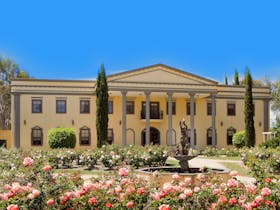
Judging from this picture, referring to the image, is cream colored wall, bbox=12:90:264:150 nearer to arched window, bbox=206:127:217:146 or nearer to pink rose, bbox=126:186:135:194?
arched window, bbox=206:127:217:146

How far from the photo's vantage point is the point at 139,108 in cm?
3825

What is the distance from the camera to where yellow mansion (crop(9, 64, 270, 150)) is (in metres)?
34.7

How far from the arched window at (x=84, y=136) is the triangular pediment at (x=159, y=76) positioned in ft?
17.7

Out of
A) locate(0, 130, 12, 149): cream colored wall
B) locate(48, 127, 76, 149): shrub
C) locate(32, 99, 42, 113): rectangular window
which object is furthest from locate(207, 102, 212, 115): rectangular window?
locate(0, 130, 12, 149): cream colored wall

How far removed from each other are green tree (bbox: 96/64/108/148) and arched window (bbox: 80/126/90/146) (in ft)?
18.4

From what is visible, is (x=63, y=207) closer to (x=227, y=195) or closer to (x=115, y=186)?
(x=115, y=186)

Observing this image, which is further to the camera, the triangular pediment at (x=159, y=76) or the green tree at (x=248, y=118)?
the triangular pediment at (x=159, y=76)

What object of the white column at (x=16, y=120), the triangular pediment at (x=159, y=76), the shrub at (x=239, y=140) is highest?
the triangular pediment at (x=159, y=76)

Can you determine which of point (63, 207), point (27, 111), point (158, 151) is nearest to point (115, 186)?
point (63, 207)

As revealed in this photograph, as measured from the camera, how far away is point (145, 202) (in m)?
5.77

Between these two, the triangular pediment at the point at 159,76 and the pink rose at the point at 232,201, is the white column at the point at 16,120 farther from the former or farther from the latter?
the pink rose at the point at 232,201

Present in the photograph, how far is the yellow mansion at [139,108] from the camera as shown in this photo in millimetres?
34719

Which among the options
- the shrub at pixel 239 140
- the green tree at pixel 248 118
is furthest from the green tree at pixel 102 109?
the shrub at pixel 239 140

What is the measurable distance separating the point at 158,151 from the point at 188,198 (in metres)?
12.2
